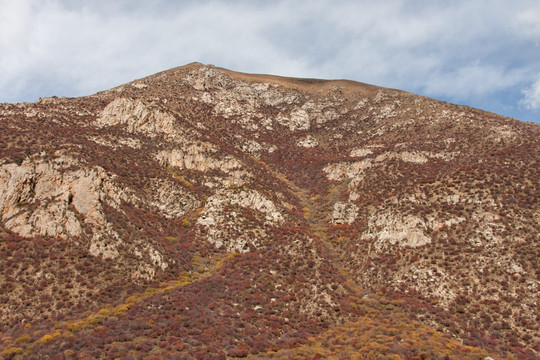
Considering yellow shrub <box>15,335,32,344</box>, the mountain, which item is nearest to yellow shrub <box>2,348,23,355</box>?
the mountain

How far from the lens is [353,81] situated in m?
153

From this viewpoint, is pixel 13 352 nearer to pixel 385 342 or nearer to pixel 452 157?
pixel 385 342

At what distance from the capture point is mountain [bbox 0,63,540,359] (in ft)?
114

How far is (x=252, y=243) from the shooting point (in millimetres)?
56156

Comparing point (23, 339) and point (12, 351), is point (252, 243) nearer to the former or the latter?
point (23, 339)

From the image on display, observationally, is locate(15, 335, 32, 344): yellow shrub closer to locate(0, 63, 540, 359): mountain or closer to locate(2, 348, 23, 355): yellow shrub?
locate(0, 63, 540, 359): mountain

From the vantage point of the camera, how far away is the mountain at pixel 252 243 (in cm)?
3488

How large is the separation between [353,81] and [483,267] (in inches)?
4943

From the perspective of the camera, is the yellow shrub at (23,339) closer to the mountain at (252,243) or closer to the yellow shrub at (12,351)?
the mountain at (252,243)

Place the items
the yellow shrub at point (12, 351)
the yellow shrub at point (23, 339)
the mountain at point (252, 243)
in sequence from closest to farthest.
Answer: the yellow shrub at point (12, 351) → the yellow shrub at point (23, 339) → the mountain at point (252, 243)

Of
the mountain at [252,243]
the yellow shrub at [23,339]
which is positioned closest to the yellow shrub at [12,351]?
the mountain at [252,243]

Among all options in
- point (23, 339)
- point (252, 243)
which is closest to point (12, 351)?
point (23, 339)

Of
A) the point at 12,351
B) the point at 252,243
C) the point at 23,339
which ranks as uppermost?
the point at 252,243

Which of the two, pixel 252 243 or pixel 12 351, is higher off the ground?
pixel 252 243
